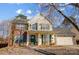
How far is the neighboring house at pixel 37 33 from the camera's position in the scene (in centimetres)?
245

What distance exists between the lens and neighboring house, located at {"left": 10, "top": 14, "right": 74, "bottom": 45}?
8.05 feet

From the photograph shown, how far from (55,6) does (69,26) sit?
0.85 ft

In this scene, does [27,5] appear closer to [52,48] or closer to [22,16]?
[22,16]

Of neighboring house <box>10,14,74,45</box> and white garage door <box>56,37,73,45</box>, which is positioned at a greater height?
neighboring house <box>10,14,74,45</box>

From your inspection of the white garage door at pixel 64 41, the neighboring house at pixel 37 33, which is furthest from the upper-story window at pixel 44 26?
the white garage door at pixel 64 41

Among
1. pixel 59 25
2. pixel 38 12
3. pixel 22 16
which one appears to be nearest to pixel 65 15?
pixel 59 25

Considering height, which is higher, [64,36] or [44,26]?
[44,26]

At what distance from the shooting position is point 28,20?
98.0 inches

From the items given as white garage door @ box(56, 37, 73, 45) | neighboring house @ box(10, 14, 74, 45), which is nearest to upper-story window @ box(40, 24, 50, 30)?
neighboring house @ box(10, 14, 74, 45)

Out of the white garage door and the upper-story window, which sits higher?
the upper-story window

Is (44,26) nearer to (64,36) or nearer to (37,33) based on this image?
(37,33)

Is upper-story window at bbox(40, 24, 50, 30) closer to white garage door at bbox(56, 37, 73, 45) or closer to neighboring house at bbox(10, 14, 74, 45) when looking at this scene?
neighboring house at bbox(10, 14, 74, 45)

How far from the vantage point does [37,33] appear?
2461 mm

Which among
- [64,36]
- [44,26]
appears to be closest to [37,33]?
[44,26]
